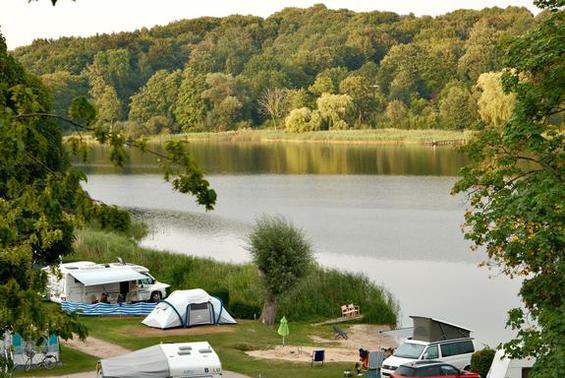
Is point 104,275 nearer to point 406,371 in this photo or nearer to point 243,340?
point 243,340

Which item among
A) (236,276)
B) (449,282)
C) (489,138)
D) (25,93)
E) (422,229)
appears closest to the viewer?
(25,93)

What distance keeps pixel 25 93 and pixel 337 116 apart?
111060mm

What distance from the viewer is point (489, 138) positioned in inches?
663

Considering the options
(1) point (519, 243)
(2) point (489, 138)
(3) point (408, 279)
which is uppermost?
(2) point (489, 138)

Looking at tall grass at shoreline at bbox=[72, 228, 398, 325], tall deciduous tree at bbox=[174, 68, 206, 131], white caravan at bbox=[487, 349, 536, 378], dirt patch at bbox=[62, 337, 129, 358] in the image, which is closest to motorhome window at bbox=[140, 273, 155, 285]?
tall grass at shoreline at bbox=[72, 228, 398, 325]

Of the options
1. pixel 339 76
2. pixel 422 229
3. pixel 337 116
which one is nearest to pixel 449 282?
pixel 422 229

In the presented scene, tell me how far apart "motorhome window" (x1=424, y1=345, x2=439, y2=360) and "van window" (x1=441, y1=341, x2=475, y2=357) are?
0.95 feet

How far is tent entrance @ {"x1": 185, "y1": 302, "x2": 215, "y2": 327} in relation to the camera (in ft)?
90.2

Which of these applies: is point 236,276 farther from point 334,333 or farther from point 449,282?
point 449,282

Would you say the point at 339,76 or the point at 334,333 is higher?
the point at 339,76

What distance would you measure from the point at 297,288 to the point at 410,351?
8128 mm

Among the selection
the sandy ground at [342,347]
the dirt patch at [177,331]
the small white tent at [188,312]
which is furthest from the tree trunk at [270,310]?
the sandy ground at [342,347]

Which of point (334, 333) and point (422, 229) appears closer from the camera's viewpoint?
point (334, 333)

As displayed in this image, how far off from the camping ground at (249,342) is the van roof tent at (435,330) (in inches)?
70.9
